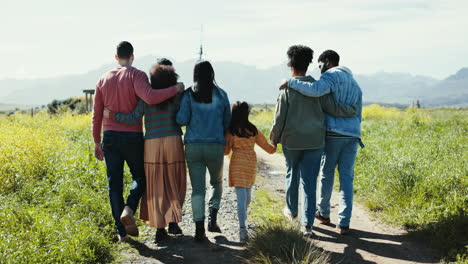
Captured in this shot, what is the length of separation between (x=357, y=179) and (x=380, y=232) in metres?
2.56

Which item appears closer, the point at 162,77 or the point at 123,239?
the point at 162,77

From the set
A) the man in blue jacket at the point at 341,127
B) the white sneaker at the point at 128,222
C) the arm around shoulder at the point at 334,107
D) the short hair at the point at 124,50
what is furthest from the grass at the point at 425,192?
the short hair at the point at 124,50

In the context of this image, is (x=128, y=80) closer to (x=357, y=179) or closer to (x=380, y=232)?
(x=380, y=232)

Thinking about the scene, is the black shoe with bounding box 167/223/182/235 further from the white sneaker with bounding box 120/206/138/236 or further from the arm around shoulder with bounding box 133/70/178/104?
the arm around shoulder with bounding box 133/70/178/104

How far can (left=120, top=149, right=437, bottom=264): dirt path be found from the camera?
4410mm

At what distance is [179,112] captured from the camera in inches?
179

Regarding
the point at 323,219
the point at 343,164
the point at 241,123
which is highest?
the point at 241,123

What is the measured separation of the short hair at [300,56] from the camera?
4.72 m

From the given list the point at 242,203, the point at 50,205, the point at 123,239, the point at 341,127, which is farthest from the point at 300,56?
the point at 50,205

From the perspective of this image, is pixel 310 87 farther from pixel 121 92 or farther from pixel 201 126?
pixel 121 92

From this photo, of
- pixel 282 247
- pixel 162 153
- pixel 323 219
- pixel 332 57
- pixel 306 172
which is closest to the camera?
pixel 282 247

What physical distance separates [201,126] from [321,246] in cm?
199

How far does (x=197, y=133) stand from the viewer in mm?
4586

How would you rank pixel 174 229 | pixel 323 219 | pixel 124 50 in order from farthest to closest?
1. pixel 323 219
2. pixel 174 229
3. pixel 124 50
